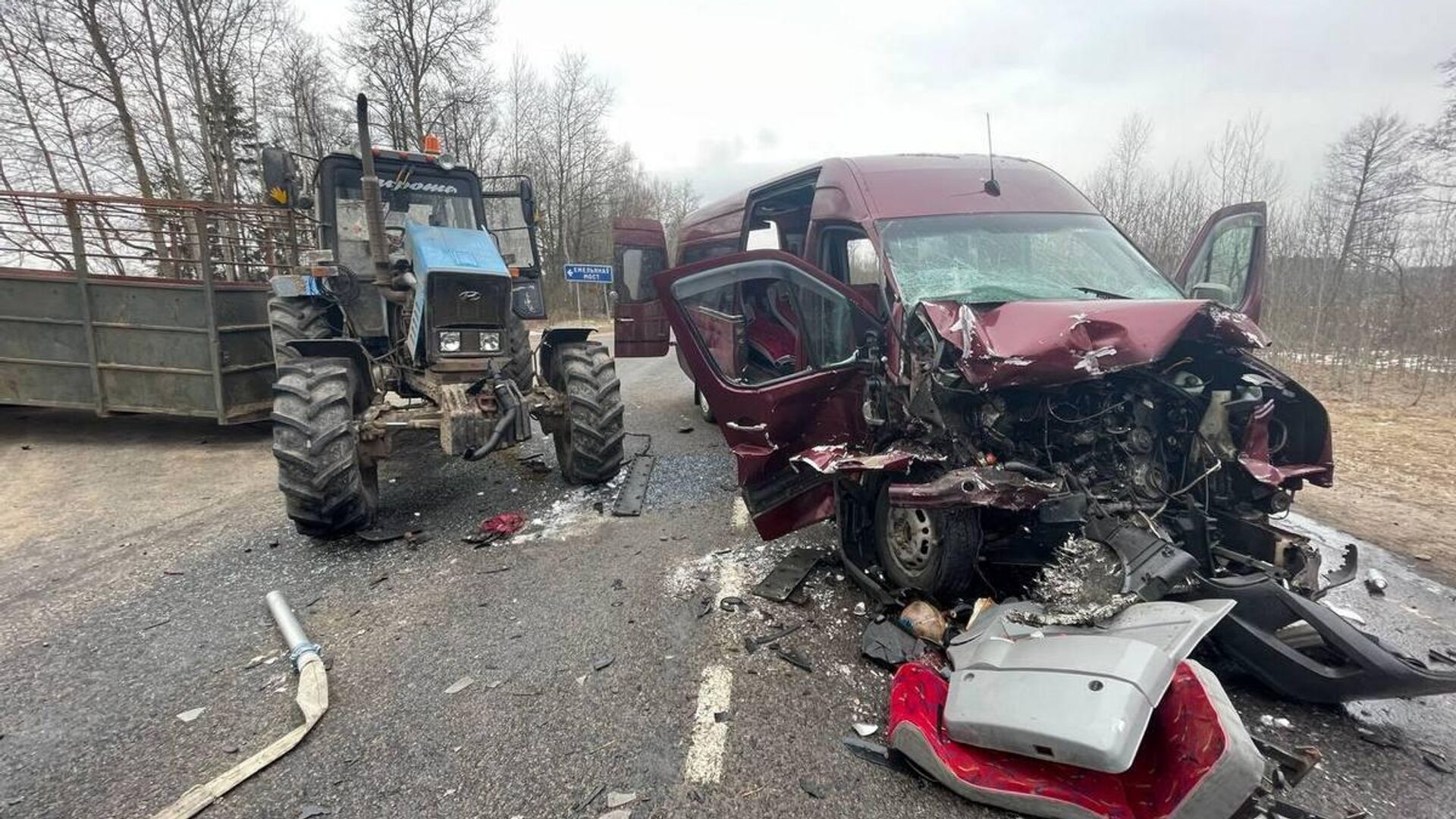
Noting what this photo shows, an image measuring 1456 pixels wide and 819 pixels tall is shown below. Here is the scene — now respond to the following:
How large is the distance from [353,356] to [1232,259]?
255 inches

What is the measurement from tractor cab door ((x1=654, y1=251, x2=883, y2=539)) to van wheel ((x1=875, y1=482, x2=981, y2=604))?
48cm

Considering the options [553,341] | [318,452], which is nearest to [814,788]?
[318,452]

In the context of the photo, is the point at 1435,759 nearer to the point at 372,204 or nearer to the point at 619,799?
the point at 619,799

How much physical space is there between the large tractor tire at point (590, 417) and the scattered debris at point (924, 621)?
3.02 metres

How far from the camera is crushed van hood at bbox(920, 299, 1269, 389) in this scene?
2.89 m

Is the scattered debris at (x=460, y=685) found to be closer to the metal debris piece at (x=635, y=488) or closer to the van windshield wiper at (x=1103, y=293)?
the metal debris piece at (x=635, y=488)

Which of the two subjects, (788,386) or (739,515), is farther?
(739,515)

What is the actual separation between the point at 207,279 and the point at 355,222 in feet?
8.89

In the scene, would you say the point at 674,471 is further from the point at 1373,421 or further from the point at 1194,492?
the point at 1373,421

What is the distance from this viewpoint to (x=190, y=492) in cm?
599

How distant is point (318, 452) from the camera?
421cm

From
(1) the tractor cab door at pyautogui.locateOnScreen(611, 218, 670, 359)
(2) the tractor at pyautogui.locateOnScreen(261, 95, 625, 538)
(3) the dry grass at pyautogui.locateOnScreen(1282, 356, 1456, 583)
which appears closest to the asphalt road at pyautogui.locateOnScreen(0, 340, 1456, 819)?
(3) the dry grass at pyautogui.locateOnScreen(1282, 356, 1456, 583)

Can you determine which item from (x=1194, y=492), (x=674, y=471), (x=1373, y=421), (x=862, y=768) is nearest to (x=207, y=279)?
(x=674, y=471)

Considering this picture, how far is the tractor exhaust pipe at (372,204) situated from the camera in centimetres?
432
